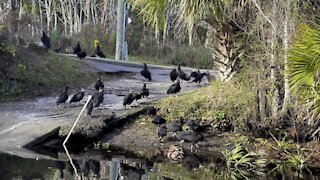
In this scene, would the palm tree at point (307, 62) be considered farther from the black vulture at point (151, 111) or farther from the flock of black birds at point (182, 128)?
the black vulture at point (151, 111)

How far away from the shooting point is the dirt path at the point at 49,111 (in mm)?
16203

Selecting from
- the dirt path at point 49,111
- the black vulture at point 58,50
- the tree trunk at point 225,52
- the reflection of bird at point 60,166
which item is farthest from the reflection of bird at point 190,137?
the black vulture at point 58,50

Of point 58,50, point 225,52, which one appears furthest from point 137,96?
point 58,50

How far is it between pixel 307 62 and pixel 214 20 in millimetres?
5315

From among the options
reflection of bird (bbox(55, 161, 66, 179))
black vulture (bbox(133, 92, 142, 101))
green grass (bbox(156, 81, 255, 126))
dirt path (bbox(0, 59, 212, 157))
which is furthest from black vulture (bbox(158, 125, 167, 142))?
reflection of bird (bbox(55, 161, 66, 179))

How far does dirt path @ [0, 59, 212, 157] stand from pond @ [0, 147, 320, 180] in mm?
1171

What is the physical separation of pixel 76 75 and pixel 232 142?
867cm

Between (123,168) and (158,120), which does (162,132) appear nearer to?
(158,120)

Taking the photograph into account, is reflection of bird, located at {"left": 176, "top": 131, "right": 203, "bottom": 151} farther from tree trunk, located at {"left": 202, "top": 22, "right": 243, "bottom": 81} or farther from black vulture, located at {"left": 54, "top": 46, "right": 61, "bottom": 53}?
black vulture, located at {"left": 54, "top": 46, "right": 61, "bottom": 53}

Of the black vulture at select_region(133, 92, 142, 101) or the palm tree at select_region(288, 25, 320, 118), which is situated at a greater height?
the palm tree at select_region(288, 25, 320, 118)

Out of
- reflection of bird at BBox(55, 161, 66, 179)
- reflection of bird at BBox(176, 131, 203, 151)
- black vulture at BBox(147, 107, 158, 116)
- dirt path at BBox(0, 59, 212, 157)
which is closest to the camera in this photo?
reflection of bird at BBox(55, 161, 66, 179)

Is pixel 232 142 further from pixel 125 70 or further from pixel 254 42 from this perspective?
pixel 125 70

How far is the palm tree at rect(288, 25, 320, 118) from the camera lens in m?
12.7

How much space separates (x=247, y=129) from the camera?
56.0 feet
